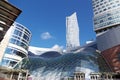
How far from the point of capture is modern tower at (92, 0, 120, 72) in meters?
81.5

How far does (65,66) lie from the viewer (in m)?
82.6

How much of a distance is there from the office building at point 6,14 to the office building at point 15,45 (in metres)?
65.3

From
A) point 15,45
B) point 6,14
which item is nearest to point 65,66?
point 15,45

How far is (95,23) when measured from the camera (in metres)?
144

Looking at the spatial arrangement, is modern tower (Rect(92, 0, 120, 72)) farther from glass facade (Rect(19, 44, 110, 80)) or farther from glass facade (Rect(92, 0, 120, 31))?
glass facade (Rect(19, 44, 110, 80))

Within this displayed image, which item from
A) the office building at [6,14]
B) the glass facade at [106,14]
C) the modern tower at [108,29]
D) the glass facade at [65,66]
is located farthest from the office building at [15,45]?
the glass facade at [106,14]

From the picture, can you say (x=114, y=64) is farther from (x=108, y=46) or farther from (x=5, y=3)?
(x=5, y=3)

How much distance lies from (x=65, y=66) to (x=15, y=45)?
27.5 metres

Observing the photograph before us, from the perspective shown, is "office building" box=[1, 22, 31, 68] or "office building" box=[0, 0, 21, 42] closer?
"office building" box=[0, 0, 21, 42]

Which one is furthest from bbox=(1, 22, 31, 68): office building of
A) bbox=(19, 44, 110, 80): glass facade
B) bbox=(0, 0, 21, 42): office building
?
bbox=(0, 0, 21, 42): office building

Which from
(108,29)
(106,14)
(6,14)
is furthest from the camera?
(106,14)

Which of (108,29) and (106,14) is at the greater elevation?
(106,14)

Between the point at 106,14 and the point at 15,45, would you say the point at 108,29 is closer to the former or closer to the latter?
the point at 106,14

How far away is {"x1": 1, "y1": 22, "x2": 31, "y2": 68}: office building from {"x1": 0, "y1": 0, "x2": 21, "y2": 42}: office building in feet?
214
